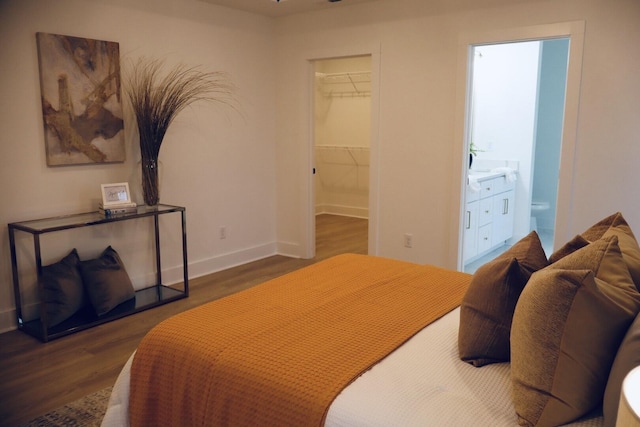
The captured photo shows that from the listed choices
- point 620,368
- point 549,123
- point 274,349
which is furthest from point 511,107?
point 620,368

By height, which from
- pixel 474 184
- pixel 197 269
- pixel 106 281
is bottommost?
pixel 197 269

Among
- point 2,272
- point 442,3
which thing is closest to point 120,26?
point 2,272

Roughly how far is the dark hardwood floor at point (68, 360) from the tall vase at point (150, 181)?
83 centimetres

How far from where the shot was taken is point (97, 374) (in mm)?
2861

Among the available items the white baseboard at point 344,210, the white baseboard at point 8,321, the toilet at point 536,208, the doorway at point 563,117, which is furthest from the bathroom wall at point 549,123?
the white baseboard at point 8,321

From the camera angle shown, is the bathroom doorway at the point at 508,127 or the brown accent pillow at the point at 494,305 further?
the bathroom doorway at the point at 508,127

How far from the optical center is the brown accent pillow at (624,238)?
5.12 feet

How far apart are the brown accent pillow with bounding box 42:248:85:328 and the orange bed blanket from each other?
72.1 inches

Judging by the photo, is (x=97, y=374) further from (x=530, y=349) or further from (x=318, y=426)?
(x=530, y=349)

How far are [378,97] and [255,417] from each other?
11.7 ft

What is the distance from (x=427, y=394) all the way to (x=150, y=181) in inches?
119

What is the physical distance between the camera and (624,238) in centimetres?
180

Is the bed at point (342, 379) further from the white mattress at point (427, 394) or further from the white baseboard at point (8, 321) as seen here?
the white baseboard at point (8, 321)

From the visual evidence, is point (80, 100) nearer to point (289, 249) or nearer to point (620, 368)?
point (289, 249)
